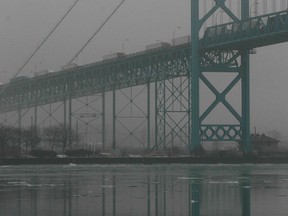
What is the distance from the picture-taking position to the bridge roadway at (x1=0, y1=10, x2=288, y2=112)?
65.4 m

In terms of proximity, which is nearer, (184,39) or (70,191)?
(70,191)

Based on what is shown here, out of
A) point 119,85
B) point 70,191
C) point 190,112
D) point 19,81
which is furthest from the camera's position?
point 19,81

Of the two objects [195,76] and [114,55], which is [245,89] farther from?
[114,55]

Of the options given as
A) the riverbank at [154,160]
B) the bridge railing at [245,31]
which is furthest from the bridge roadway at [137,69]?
the riverbank at [154,160]

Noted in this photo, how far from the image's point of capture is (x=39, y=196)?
2430cm

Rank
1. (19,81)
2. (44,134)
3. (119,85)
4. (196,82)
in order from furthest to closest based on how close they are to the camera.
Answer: (19,81) → (44,134) → (119,85) → (196,82)

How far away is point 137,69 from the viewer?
83.9 m

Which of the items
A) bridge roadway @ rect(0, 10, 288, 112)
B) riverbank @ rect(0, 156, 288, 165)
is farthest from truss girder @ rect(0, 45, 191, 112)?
riverbank @ rect(0, 156, 288, 165)

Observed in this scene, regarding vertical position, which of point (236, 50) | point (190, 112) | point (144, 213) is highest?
point (236, 50)

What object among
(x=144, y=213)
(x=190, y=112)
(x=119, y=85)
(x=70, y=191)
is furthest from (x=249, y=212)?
(x=119, y=85)

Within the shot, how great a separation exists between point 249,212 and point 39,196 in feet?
25.6

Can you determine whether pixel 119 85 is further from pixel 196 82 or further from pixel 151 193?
pixel 151 193

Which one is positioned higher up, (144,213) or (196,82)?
(196,82)

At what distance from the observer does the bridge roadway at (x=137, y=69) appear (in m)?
65.4
